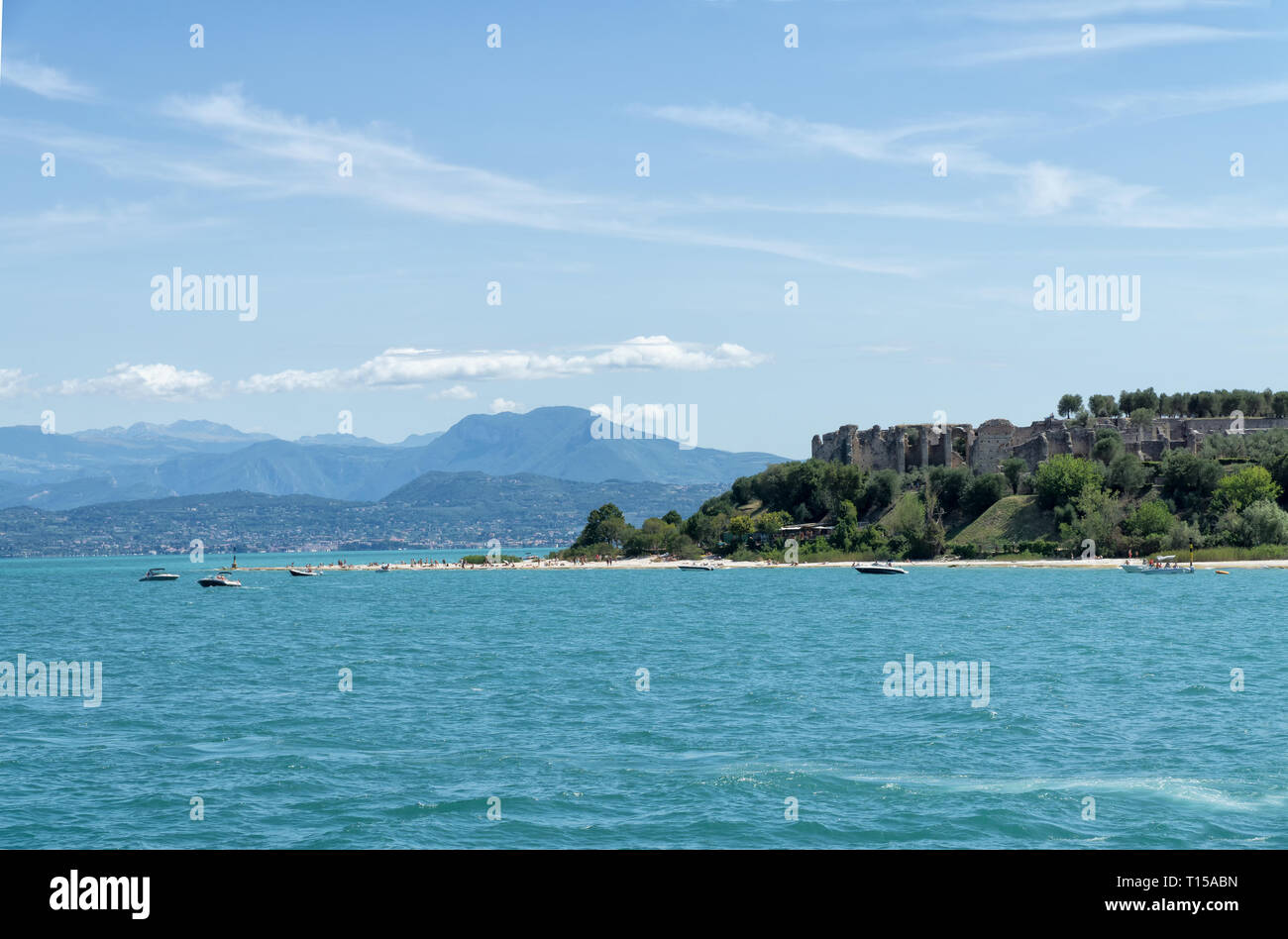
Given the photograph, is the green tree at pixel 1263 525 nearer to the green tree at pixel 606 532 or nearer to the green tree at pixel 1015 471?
the green tree at pixel 1015 471

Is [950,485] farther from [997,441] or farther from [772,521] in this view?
[772,521]

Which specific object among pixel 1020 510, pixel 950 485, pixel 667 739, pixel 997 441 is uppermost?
pixel 997 441

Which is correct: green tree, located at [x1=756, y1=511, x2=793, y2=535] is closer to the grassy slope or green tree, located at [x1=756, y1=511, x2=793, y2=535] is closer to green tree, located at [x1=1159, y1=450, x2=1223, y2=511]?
the grassy slope

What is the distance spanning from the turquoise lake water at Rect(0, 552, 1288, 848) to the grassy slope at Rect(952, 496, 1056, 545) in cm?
6696

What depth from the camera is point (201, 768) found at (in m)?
29.3

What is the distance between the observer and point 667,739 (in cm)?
3219

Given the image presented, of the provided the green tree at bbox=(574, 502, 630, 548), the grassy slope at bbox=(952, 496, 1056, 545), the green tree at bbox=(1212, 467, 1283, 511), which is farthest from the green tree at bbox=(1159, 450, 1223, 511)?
the green tree at bbox=(574, 502, 630, 548)

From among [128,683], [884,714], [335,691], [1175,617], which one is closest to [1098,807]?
[884,714]

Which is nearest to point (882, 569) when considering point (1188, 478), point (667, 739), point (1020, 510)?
point (1020, 510)

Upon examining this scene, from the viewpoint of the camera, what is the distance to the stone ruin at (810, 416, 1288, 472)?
153 metres

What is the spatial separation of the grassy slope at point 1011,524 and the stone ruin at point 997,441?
27.3 ft

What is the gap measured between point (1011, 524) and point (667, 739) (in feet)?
391

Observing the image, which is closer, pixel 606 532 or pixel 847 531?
pixel 847 531

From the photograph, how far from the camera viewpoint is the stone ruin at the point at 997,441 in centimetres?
15275
